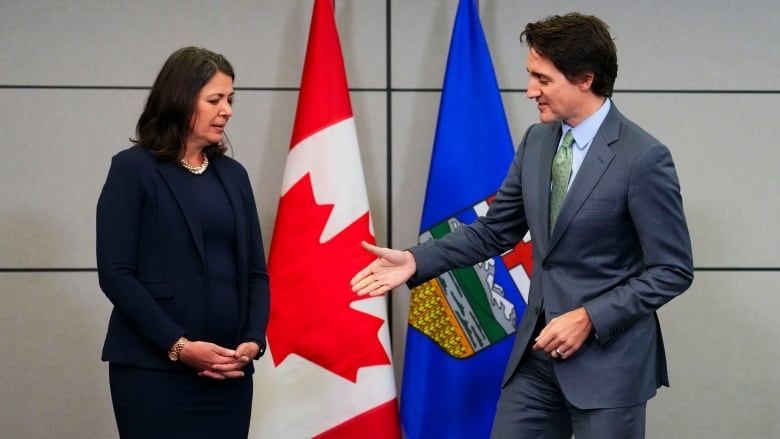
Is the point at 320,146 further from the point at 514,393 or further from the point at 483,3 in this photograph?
the point at 514,393

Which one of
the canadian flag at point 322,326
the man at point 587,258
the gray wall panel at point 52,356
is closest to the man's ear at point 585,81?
the man at point 587,258

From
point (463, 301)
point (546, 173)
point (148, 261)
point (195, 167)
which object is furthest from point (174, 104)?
point (463, 301)

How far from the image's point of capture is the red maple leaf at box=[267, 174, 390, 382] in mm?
2982

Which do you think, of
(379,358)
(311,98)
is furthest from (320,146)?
(379,358)

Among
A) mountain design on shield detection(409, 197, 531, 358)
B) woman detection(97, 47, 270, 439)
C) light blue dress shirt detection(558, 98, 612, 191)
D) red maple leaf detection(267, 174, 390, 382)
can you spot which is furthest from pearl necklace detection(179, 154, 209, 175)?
mountain design on shield detection(409, 197, 531, 358)

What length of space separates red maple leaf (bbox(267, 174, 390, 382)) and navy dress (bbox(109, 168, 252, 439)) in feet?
2.38

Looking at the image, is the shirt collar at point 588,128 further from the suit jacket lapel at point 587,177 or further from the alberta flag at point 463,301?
the alberta flag at point 463,301

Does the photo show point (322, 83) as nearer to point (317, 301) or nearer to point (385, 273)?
point (317, 301)

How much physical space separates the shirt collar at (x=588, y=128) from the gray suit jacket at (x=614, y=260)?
0.02 m

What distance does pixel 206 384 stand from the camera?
2133 mm

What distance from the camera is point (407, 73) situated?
343cm

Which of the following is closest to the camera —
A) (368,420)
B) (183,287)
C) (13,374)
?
(183,287)

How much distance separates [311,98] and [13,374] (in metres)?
1.55

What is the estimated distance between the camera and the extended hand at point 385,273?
2.14m
